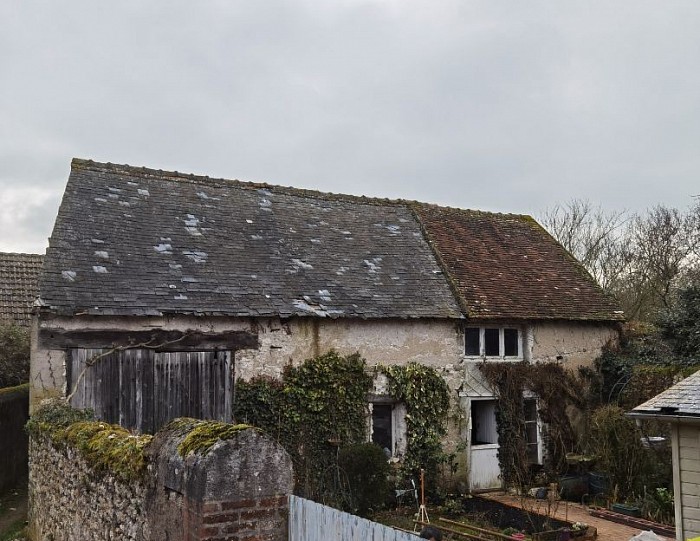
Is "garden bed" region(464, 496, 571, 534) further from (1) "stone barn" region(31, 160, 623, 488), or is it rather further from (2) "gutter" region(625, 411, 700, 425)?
(2) "gutter" region(625, 411, 700, 425)

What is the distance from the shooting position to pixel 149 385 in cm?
1193

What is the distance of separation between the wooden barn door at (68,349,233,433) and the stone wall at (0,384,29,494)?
13.4 feet

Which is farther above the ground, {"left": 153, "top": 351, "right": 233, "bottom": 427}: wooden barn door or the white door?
{"left": 153, "top": 351, "right": 233, "bottom": 427}: wooden barn door

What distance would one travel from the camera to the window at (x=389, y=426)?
1428cm

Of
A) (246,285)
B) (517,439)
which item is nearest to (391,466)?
(517,439)

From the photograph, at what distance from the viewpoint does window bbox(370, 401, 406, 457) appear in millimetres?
14281

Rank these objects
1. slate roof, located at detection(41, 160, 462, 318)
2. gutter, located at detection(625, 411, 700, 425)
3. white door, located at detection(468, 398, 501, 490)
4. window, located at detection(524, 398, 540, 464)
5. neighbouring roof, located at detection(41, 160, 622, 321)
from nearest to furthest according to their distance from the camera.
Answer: gutter, located at detection(625, 411, 700, 425), slate roof, located at detection(41, 160, 462, 318), neighbouring roof, located at detection(41, 160, 622, 321), white door, located at detection(468, 398, 501, 490), window, located at detection(524, 398, 540, 464)

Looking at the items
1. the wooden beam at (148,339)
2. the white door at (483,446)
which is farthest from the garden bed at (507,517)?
the wooden beam at (148,339)

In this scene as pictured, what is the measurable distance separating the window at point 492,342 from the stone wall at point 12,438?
10644 millimetres

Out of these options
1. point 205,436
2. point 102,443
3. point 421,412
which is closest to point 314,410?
point 421,412

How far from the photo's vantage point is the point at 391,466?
551 inches

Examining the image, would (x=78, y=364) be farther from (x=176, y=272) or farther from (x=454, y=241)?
(x=454, y=241)

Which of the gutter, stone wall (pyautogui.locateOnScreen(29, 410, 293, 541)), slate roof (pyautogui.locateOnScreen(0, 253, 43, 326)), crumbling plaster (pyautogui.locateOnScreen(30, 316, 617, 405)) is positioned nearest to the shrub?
crumbling plaster (pyautogui.locateOnScreen(30, 316, 617, 405))

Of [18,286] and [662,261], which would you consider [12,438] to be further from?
[662,261]
